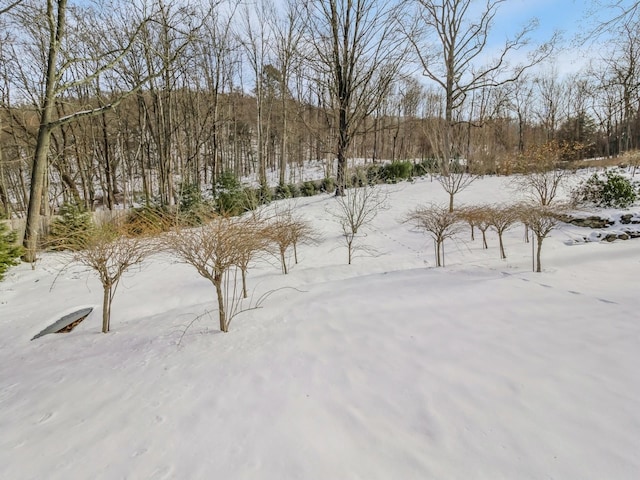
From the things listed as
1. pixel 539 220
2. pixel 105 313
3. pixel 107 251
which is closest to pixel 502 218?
pixel 539 220

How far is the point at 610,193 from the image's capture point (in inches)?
377

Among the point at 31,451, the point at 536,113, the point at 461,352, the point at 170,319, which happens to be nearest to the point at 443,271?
the point at 461,352

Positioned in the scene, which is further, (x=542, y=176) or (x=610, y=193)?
(x=542, y=176)

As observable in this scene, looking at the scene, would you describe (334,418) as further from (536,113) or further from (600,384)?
(536,113)

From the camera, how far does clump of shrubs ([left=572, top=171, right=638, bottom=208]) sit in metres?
9.36

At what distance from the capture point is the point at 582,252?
22.5 ft

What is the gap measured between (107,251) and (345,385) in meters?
3.79

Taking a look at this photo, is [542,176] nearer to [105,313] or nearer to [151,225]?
[151,225]

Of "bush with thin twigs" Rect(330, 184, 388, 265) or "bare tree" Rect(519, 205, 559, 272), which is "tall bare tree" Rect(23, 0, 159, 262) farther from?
"bare tree" Rect(519, 205, 559, 272)

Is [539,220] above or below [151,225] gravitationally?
below

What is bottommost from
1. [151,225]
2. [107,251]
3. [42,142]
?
[107,251]

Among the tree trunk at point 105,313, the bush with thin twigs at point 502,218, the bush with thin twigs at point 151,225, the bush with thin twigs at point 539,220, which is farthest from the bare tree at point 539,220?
the tree trunk at point 105,313

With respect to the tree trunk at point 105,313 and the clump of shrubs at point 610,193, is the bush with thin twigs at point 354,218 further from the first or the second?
the clump of shrubs at point 610,193

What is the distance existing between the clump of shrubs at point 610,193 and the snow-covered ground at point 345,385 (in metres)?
6.12
